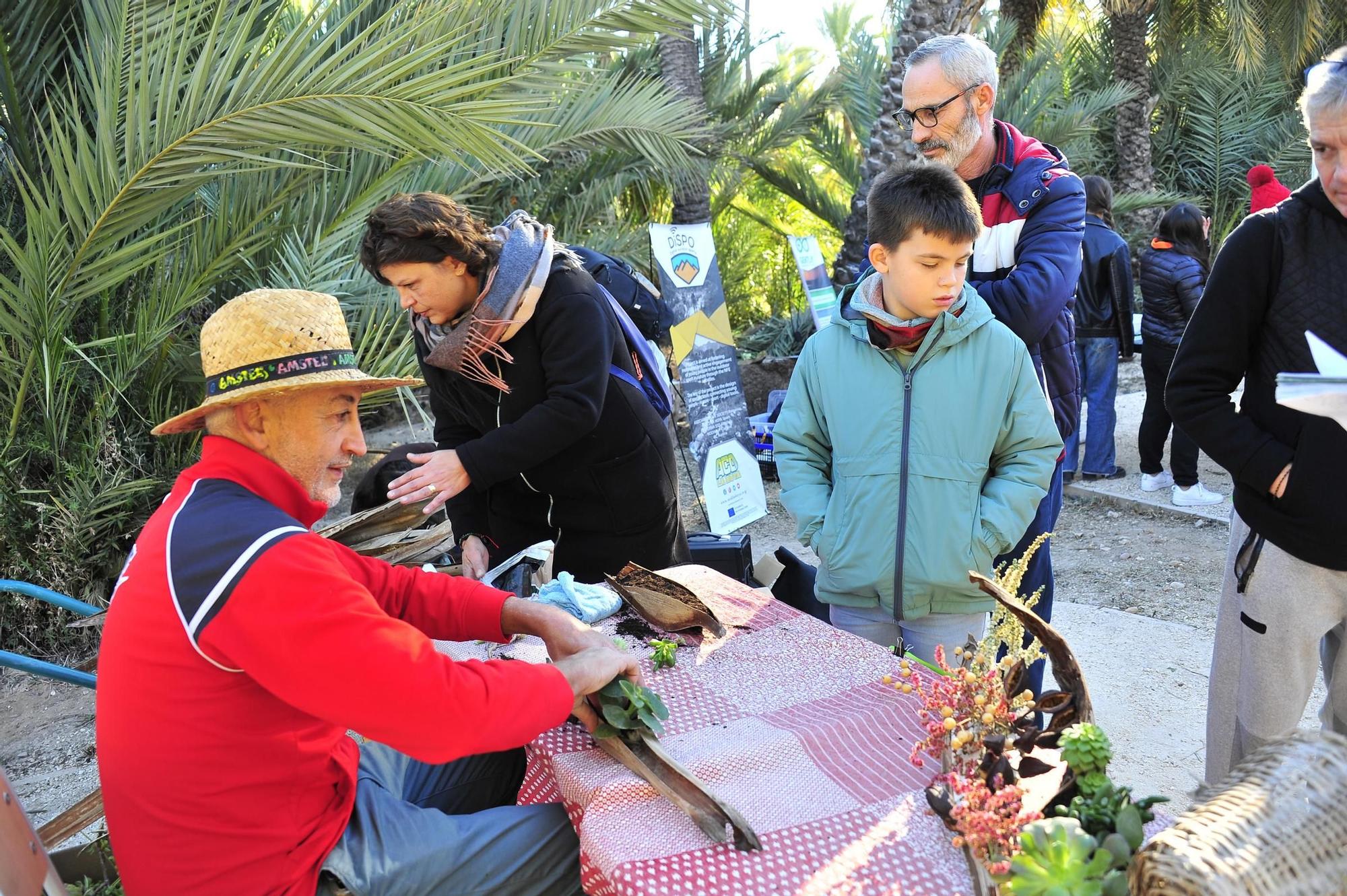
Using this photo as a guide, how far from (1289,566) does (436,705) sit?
5.91 feet

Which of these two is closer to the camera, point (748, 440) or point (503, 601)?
point (503, 601)

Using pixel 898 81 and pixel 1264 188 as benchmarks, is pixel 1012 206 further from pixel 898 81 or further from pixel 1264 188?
pixel 898 81

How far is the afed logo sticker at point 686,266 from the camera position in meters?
6.23

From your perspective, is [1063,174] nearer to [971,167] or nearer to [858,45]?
[971,167]

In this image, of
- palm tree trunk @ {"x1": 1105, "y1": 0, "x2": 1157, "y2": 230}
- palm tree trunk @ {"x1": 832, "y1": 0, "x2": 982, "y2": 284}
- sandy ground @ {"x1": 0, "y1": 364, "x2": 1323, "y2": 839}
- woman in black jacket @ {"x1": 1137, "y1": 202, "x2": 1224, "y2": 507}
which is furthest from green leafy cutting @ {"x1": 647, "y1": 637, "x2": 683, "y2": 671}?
palm tree trunk @ {"x1": 1105, "y1": 0, "x2": 1157, "y2": 230}

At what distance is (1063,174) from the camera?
2807 mm

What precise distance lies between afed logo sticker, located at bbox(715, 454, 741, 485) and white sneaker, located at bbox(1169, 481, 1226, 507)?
8.82 ft

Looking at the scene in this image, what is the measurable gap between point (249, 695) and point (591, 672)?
58cm

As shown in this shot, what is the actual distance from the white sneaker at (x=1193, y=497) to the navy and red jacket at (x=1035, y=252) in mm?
3822

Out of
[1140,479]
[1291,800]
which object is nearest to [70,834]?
[1291,800]

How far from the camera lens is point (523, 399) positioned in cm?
299

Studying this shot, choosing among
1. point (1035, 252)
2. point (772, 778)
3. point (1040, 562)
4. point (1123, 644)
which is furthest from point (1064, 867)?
point (1123, 644)

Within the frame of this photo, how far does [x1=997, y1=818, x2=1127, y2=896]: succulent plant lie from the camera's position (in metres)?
1.20

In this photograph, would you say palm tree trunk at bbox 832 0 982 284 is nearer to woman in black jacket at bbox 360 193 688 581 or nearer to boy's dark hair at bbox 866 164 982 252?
woman in black jacket at bbox 360 193 688 581
